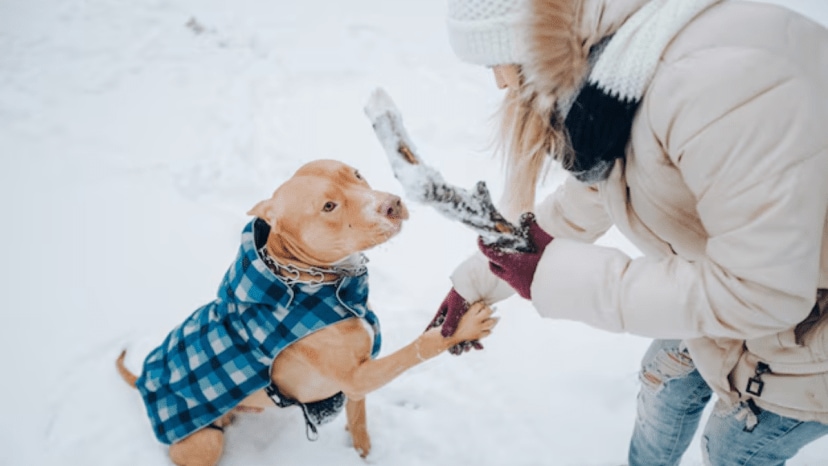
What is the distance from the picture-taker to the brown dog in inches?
69.4

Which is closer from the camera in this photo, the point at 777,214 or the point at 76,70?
the point at 777,214

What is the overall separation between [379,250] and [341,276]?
1253 mm

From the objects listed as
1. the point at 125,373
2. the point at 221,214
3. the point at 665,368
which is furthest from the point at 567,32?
the point at 221,214

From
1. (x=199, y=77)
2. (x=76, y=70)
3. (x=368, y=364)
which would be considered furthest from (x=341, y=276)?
(x=76, y=70)

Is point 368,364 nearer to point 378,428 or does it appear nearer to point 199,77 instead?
point 378,428

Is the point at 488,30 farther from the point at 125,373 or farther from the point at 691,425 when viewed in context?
the point at 125,373

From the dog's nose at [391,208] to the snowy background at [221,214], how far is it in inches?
14.7

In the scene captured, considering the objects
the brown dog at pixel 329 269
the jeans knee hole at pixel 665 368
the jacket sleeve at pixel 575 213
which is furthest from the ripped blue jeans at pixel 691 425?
the brown dog at pixel 329 269

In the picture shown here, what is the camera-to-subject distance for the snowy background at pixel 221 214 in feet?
7.68

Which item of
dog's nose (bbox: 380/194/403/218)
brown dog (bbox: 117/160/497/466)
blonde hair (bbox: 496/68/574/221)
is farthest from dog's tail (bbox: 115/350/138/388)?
blonde hair (bbox: 496/68/574/221)

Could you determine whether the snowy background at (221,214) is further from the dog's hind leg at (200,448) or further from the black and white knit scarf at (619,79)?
the black and white knit scarf at (619,79)

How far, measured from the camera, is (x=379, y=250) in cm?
318

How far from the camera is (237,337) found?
1.95 metres

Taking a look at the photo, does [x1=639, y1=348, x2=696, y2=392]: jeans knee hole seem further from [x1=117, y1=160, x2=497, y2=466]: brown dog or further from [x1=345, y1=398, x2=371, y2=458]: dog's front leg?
[x1=345, y1=398, x2=371, y2=458]: dog's front leg
